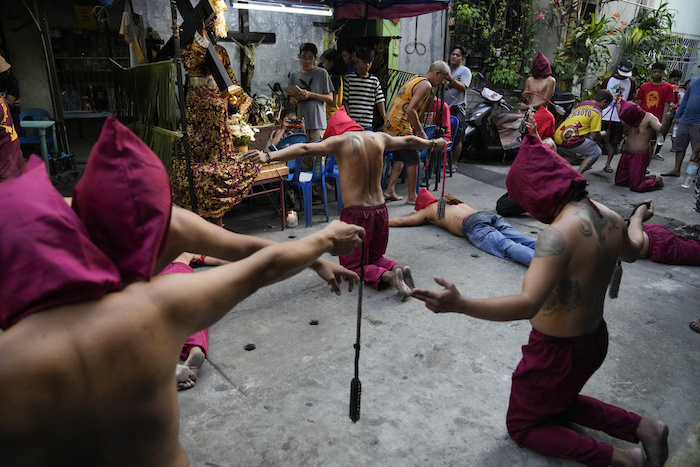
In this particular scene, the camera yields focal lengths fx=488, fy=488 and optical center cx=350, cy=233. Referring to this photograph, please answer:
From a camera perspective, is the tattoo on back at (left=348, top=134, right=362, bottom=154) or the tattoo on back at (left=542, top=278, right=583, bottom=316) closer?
the tattoo on back at (left=542, top=278, right=583, bottom=316)

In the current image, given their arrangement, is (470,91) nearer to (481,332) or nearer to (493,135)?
(493,135)

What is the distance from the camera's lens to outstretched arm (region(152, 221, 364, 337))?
130cm

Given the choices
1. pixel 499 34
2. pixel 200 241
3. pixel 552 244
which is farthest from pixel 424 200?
pixel 499 34

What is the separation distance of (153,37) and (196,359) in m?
4.53

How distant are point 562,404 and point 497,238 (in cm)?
308

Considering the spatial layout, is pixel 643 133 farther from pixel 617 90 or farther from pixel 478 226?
pixel 478 226

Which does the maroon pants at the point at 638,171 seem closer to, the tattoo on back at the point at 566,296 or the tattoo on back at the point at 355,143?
the tattoo on back at the point at 355,143

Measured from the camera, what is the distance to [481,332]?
385cm

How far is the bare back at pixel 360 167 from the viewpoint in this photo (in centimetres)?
441

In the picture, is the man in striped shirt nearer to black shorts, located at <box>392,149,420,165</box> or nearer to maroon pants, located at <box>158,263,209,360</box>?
black shorts, located at <box>392,149,420,165</box>

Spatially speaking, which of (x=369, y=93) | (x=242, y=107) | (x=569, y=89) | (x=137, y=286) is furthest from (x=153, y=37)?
(x=569, y=89)

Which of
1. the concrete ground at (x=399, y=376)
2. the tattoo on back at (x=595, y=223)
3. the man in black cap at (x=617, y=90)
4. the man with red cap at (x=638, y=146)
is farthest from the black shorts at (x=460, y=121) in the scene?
the tattoo on back at (x=595, y=223)

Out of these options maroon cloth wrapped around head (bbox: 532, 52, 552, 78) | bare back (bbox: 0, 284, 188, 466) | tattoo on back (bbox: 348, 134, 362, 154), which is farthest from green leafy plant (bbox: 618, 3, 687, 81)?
bare back (bbox: 0, 284, 188, 466)

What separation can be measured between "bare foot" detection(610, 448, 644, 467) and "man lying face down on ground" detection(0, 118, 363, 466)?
216 cm
